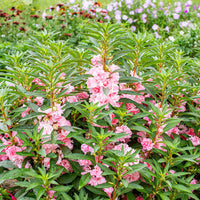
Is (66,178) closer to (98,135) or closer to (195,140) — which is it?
(98,135)

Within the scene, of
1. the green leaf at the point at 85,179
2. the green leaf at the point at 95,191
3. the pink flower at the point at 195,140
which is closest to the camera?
the green leaf at the point at 85,179

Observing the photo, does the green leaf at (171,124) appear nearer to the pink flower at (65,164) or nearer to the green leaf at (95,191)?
the green leaf at (95,191)

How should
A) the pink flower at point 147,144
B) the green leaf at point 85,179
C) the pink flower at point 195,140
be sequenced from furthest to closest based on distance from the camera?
1. the pink flower at point 195,140
2. the pink flower at point 147,144
3. the green leaf at point 85,179

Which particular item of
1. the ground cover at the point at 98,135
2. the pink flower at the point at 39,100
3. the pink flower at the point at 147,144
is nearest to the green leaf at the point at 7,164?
the ground cover at the point at 98,135

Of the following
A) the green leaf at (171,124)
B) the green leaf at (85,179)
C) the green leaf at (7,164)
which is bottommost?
the green leaf at (85,179)

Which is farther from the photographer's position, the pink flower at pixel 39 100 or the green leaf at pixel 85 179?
the pink flower at pixel 39 100

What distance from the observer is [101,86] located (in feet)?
5.40

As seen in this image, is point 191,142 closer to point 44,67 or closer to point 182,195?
point 182,195

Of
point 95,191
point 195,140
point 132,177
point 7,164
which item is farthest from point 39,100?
point 195,140

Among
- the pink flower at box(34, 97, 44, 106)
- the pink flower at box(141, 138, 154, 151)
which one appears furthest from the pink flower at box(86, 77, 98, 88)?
the pink flower at box(141, 138, 154, 151)

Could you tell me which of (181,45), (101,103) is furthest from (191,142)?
(181,45)

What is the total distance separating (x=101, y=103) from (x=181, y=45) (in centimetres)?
364

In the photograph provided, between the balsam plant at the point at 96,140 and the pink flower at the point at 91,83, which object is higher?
the pink flower at the point at 91,83

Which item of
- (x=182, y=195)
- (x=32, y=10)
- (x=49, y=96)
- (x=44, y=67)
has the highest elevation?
(x=32, y=10)
